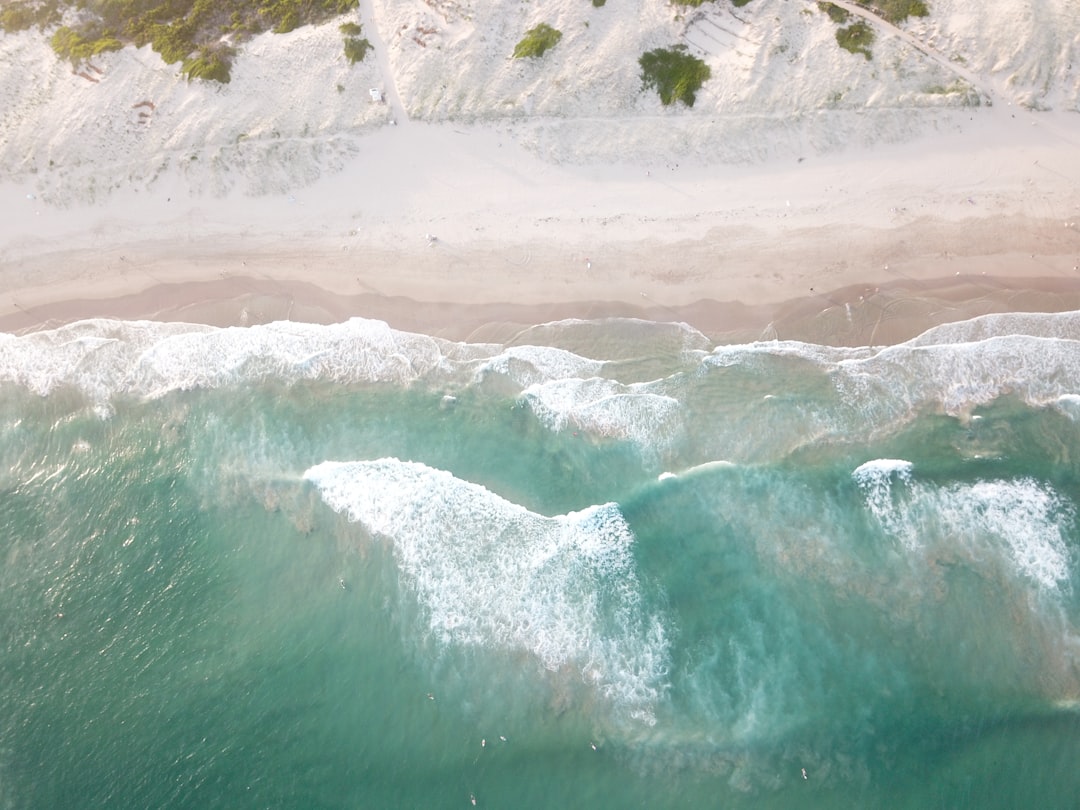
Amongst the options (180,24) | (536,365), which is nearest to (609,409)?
(536,365)

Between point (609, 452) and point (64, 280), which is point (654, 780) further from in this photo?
point (64, 280)

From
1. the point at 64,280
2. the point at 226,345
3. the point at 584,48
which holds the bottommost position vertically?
the point at 226,345

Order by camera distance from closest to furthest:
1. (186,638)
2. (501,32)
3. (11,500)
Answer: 1. (186,638)
2. (11,500)
3. (501,32)

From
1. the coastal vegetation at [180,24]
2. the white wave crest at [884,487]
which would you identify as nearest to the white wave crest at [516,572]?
the white wave crest at [884,487]

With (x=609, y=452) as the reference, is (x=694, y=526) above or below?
below

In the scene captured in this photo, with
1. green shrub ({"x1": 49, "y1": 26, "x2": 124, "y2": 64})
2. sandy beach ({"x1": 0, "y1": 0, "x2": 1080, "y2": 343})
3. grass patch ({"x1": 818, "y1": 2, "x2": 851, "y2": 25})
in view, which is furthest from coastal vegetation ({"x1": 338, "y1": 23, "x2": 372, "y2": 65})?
grass patch ({"x1": 818, "y1": 2, "x2": 851, "y2": 25})

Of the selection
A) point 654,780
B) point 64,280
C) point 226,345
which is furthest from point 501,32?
point 654,780

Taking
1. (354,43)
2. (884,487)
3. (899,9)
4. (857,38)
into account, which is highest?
(899,9)

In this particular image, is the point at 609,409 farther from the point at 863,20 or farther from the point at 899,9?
the point at 899,9
